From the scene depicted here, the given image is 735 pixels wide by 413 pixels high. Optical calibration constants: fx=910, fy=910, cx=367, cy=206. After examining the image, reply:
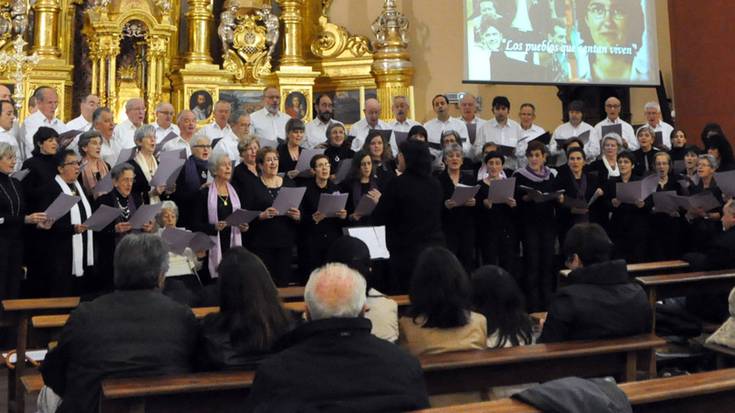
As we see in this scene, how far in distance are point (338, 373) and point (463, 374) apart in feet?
3.27

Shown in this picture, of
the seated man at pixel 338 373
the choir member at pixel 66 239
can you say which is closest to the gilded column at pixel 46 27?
the choir member at pixel 66 239

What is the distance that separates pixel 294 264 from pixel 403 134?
1467 millimetres

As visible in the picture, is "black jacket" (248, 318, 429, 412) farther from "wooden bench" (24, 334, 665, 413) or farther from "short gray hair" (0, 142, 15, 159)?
"short gray hair" (0, 142, 15, 159)

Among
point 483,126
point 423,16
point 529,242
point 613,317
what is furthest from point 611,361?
point 423,16

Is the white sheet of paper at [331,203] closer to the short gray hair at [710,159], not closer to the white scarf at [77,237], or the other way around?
the white scarf at [77,237]

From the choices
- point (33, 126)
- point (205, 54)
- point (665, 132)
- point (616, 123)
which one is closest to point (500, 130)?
A: point (616, 123)

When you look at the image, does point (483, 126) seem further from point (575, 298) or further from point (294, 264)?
point (575, 298)

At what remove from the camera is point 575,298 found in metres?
3.78

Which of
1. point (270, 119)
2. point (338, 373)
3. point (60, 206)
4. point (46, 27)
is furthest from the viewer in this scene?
point (46, 27)

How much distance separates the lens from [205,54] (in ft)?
38.5

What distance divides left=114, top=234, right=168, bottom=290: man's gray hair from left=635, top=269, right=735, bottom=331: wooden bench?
296 cm

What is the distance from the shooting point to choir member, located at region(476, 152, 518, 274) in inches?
283

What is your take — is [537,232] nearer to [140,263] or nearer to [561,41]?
[561,41]

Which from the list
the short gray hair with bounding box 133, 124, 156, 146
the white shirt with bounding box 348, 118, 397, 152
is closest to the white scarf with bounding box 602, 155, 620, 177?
the white shirt with bounding box 348, 118, 397, 152
